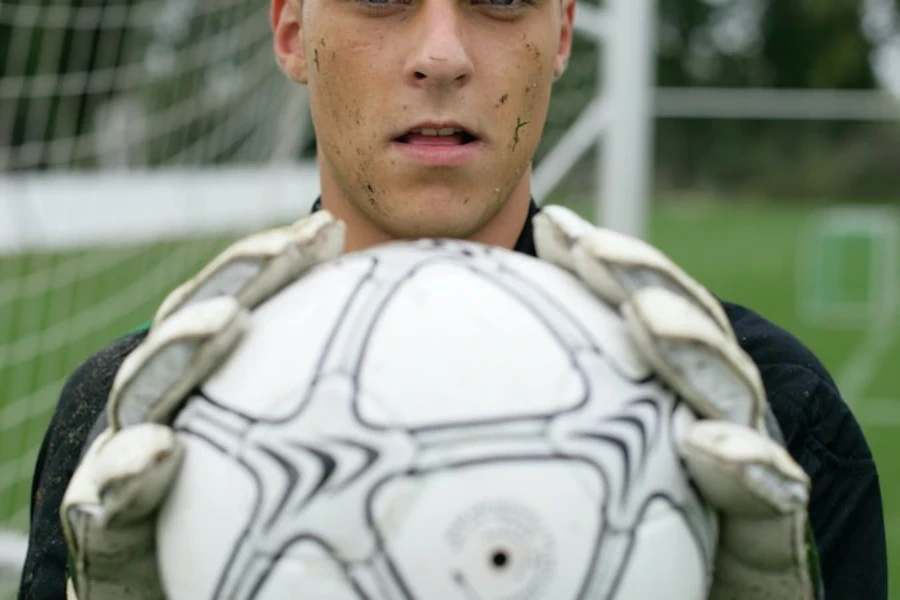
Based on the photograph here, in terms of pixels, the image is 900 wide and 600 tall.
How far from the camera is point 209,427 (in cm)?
115

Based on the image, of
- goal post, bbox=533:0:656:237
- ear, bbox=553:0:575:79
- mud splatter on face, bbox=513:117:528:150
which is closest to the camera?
mud splatter on face, bbox=513:117:528:150

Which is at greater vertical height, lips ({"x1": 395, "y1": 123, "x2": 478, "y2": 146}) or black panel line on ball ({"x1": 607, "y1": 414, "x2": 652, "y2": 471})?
lips ({"x1": 395, "y1": 123, "x2": 478, "y2": 146})

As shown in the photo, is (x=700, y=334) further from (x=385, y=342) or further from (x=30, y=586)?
(x=30, y=586)

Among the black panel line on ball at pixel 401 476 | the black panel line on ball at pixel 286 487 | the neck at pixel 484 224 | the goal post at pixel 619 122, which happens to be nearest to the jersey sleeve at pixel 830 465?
the neck at pixel 484 224

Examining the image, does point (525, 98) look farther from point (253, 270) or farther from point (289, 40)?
point (253, 270)

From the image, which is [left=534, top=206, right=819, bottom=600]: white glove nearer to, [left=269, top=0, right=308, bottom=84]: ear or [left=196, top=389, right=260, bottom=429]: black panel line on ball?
[left=196, top=389, right=260, bottom=429]: black panel line on ball

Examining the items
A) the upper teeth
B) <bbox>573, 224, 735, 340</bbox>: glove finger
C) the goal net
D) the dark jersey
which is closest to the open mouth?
the upper teeth

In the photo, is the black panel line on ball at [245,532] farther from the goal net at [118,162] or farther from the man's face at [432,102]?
the goal net at [118,162]

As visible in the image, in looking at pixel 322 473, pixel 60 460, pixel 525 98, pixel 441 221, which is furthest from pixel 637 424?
pixel 60 460

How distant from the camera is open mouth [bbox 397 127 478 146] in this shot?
159cm

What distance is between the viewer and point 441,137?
5.21ft

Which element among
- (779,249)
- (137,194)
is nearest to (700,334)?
(137,194)

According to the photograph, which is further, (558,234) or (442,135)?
(442,135)

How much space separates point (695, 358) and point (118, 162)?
34.2 feet
